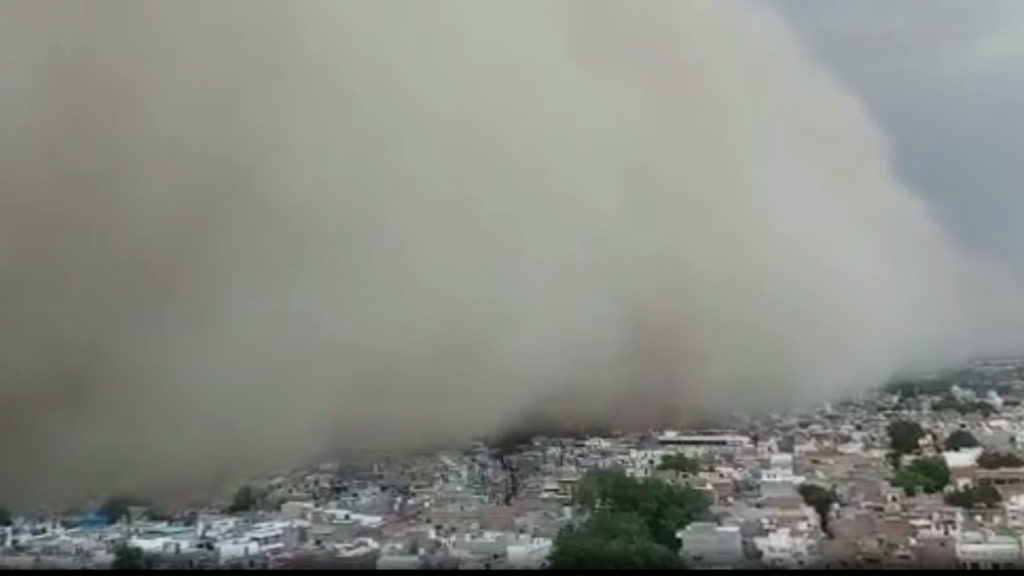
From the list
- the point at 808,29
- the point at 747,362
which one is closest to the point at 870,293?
the point at 747,362

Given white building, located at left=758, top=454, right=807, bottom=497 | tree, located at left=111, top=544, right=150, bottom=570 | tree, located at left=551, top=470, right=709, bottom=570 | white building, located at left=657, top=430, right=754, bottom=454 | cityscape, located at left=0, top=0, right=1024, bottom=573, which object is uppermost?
cityscape, located at left=0, top=0, right=1024, bottom=573

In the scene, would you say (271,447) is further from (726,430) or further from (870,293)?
(870,293)

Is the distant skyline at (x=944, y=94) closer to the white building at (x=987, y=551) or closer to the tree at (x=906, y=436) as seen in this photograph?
the tree at (x=906, y=436)

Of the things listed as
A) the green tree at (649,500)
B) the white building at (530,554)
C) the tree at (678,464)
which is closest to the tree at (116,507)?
the white building at (530,554)

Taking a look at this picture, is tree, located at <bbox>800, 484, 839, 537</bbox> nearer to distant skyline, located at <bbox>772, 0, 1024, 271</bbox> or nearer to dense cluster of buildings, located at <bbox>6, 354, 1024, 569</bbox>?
dense cluster of buildings, located at <bbox>6, 354, 1024, 569</bbox>

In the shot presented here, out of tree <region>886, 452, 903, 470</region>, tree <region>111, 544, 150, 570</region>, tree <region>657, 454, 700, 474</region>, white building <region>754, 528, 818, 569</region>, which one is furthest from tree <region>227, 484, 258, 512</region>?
tree <region>886, 452, 903, 470</region>

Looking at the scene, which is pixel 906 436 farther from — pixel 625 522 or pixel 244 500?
pixel 244 500
